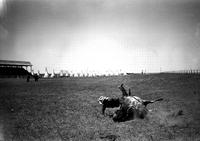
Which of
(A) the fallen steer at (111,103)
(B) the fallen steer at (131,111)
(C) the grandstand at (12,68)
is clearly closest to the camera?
(B) the fallen steer at (131,111)

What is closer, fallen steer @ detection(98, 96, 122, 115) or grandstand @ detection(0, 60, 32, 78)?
fallen steer @ detection(98, 96, 122, 115)

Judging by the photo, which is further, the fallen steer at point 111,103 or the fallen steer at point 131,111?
the fallen steer at point 111,103

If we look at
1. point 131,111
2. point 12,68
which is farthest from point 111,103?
point 12,68

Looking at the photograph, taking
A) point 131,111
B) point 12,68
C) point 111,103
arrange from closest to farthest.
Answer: point 131,111 → point 111,103 → point 12,68

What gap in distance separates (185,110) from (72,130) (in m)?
5.98

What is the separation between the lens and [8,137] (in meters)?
6.88

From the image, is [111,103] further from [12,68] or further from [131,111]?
[12,68]

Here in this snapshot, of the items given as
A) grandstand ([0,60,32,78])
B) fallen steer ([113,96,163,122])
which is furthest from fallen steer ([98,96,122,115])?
grandstand ([0,60,32,78])

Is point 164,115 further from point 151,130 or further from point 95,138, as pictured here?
point 95,138

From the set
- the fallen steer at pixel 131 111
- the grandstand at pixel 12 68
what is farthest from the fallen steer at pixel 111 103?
the grandstand at pixel 12 68

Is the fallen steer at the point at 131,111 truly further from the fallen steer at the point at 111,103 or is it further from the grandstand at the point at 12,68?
the grandstand at the point at 12,68

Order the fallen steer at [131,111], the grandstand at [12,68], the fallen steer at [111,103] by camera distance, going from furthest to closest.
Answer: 1. the grandstand at [12,68]
2. the fallen steer at [111,103]
3. the fallen steer at [131,111]

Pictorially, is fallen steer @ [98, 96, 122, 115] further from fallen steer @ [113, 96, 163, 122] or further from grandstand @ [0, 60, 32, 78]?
grandstand @ [0, 60, 32, 78]

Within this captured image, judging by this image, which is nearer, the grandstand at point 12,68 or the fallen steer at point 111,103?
the fallen steer at point 111,103
